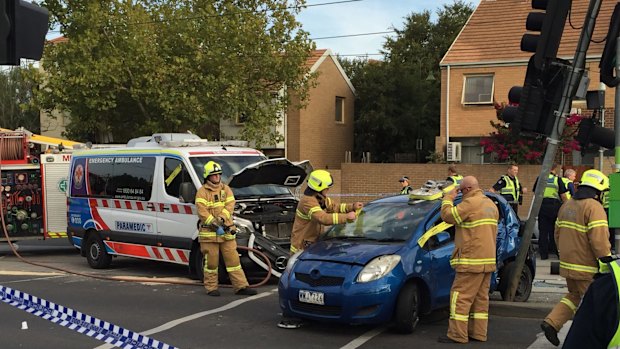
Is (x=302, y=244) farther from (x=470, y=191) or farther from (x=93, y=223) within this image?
(x=93, y=223)

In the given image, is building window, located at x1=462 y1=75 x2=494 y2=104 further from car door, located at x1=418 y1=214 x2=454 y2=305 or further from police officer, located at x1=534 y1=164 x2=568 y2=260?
car door, located at x1=418 y1=214 x2=454 y2=305

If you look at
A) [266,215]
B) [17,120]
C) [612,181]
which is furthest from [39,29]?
[17,120]

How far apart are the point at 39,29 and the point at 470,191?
4.31 meters

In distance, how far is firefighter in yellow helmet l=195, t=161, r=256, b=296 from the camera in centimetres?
898

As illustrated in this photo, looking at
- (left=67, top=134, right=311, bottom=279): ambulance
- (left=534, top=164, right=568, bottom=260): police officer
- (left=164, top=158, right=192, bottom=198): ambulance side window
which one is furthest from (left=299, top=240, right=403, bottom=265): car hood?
(left=534, top=164, right=568, bottom=260): police officer

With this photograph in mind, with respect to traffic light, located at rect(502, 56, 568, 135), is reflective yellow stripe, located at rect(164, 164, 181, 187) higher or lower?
lower

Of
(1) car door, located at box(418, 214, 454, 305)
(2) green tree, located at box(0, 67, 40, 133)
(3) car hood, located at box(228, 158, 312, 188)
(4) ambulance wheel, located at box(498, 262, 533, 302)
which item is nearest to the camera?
(1) car door, located at box(418, 214, 454, 305)

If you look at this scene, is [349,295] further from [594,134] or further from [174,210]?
[174,210]

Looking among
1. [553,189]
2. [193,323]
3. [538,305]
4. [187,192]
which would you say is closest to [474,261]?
[538,305]

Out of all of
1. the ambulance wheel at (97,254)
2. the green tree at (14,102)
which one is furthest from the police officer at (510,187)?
the green tree at (14,102)

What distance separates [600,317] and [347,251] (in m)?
4.94

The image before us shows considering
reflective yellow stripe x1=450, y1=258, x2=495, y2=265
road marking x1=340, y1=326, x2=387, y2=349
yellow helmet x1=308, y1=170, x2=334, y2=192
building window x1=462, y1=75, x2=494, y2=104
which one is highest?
building window x1=462, y1=75, x2=494, y2=104

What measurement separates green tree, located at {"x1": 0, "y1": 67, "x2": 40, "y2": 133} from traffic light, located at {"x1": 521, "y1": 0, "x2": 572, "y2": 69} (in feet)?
138

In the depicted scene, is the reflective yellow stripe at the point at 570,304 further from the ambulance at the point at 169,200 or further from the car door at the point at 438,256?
the ambulance at the point at 169,200
